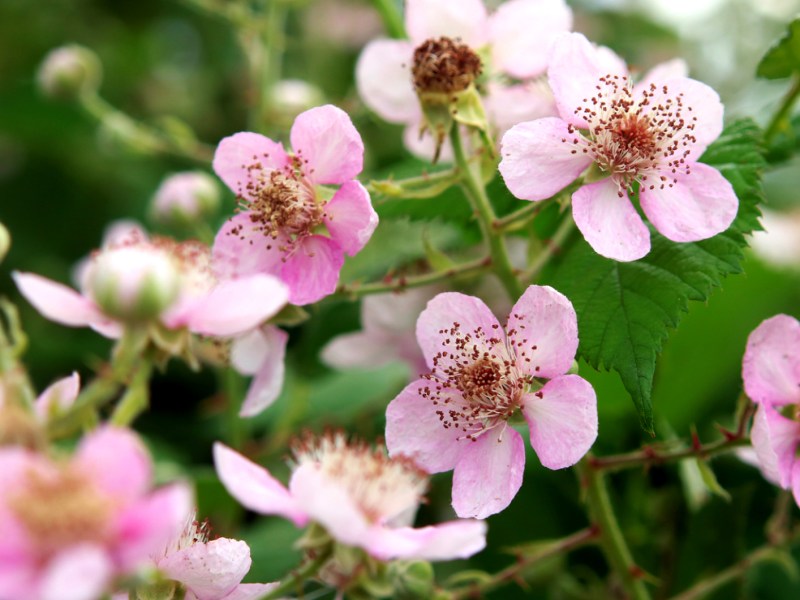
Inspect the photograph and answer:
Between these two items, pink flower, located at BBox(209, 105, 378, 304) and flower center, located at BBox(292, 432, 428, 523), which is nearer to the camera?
flower center, located at BBox(292, 432, 428, 523)

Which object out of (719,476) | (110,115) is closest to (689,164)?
(719,476)

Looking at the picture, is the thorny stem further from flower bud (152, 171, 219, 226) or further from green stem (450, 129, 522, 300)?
flower bud (152, 171, 219, 226)

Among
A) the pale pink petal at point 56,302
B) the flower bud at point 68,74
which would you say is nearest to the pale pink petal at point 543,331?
the pale pink petal at point 56,302

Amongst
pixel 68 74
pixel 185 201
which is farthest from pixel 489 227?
pixel 68 74

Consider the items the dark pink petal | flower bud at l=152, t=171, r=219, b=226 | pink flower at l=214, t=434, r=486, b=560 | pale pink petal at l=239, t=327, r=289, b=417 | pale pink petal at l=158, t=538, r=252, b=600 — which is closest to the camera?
pink flower at l=214, t=434, r=486, b=560

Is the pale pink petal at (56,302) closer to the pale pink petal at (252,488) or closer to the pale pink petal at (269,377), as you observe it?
the pale pink petal at (252,488)

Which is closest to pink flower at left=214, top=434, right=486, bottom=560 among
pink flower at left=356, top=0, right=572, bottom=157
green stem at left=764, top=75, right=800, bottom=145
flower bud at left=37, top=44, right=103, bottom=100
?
pink flower at left=356, top=0, right=572, bottom=157
